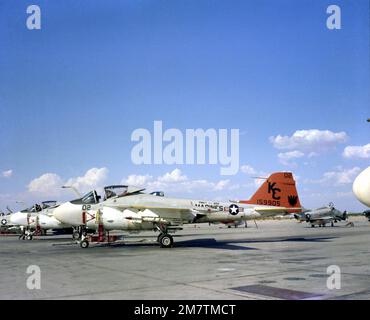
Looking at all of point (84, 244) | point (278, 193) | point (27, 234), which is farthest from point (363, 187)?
point (27, 234)

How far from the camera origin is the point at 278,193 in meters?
23.4

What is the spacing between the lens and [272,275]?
33.9 feet

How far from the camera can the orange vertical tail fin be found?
23.1m

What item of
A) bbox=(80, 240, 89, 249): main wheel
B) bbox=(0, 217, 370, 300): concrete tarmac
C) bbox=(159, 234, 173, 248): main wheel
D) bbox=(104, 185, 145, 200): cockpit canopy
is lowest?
bbox=(80, 240, 89, 249): main wheel

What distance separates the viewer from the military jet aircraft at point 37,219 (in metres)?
29.8

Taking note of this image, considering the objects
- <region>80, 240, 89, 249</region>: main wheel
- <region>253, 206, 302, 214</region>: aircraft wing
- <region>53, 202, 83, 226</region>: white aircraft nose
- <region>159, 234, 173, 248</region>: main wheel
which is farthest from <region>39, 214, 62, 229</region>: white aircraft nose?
<region>253, 206, 302, 214</region>: aircraft wing

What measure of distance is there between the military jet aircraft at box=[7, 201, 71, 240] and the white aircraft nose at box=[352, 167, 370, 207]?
88.1ft

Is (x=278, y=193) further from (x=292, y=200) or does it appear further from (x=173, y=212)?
(x=173, y=212)

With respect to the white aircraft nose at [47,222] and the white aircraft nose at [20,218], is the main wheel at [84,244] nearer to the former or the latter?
the white aircraft nose at [47,222]

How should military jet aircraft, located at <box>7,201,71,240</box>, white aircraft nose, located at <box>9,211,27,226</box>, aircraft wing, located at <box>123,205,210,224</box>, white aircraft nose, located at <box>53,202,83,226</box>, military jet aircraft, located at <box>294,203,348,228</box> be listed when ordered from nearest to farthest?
aircraft wing, located at <box>123,205,210,224</box>
white aircraft nose, located at <box>53,202,83,226</box>
military jet aircraft, located at <box>7,201,71,240</box>
white aircraft nose, located at <box>9,211,27,226</box>
military jet aircraft, located at <box>294,203,348,228</box>

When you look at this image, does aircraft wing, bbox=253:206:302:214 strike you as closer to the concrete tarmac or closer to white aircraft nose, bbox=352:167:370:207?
the concrete tarmac

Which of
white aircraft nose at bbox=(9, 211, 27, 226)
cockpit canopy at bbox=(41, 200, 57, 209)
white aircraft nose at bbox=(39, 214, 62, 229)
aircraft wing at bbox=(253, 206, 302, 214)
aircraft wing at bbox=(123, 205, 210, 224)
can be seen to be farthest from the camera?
cockpit canopy at bbox=(41, 200, 57, 209)
